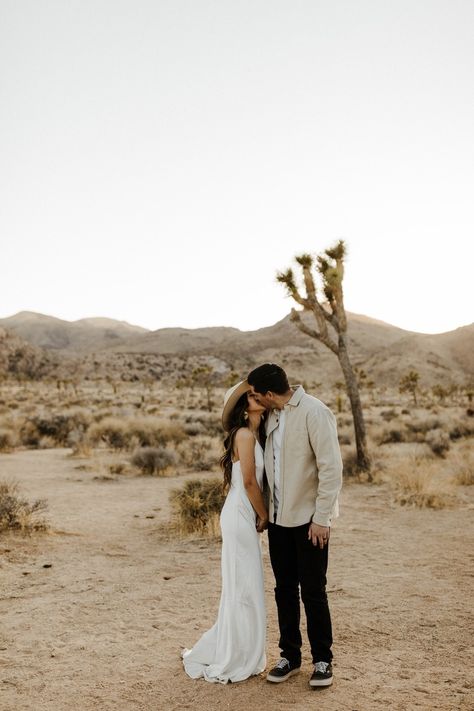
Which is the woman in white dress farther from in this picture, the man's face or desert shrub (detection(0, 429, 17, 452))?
desert shrub (detection(0, 429, 17, 452))

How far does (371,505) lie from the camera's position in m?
10.3

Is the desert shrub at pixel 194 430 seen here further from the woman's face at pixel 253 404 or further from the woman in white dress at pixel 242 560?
the woman's face at pixel 253 404

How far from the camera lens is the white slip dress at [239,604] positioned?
3990 millimetres

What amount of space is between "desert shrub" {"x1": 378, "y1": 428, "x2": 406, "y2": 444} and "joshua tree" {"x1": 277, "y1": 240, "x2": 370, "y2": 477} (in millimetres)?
6000

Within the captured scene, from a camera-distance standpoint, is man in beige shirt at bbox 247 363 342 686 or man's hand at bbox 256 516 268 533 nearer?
man in beige shirt at bbox 247 363 342 686

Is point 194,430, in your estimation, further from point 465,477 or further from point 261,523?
point 261,523

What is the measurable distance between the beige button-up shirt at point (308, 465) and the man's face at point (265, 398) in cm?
11

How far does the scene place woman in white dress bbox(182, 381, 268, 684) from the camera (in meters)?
3.99

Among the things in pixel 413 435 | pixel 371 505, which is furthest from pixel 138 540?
pixel 413 435

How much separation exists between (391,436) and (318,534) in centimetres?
1612

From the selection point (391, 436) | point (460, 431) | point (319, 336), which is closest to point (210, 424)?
point (391, 436)

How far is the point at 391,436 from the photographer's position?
19188 millimetres

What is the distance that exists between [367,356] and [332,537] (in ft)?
313

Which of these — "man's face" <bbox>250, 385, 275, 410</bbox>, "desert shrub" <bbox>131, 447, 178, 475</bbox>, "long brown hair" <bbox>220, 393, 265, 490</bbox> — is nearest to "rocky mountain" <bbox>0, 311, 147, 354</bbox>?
"desert shrub" <bbox>131, 447, 178, 475</bbox>
